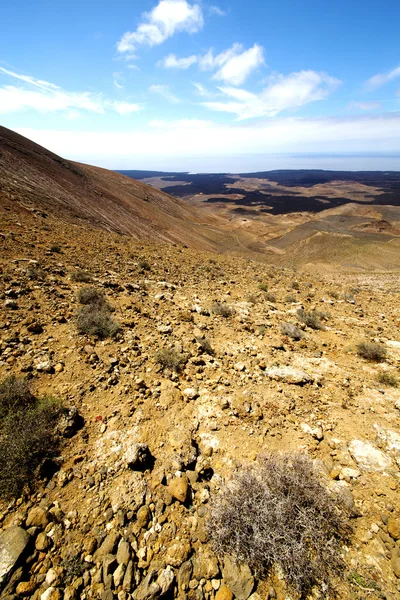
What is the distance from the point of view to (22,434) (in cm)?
311

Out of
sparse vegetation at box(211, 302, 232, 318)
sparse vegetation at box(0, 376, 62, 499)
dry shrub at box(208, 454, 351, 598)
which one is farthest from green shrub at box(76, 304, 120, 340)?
dry shrub at box(208, 454, 351, 598)

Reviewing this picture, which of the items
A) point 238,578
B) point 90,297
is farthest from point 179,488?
point 90,297

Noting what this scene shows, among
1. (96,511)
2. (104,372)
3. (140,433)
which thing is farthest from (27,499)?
(104,372)

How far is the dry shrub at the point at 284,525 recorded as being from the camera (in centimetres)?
249

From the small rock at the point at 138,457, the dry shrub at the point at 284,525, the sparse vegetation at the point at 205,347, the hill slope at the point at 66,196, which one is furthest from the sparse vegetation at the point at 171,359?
the hill slope at the point at 66,196

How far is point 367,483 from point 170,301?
5698 mm

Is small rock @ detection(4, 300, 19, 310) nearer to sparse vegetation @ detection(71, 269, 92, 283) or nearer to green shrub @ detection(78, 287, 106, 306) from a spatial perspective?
green shrub @ detection(78, 287, 106, 306)

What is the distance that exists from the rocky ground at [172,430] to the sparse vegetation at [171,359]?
9cm

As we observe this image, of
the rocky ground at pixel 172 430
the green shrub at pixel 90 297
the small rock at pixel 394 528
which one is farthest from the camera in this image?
the green shrub at pixel 90 297

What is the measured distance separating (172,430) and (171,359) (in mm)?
1363

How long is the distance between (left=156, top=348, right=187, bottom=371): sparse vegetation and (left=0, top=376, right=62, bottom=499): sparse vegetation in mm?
1797

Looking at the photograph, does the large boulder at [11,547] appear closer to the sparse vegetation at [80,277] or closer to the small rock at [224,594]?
the small rock at [224,594]

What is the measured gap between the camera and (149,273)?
31.9ft

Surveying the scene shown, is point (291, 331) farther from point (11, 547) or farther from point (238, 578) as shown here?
point (11, 547)
